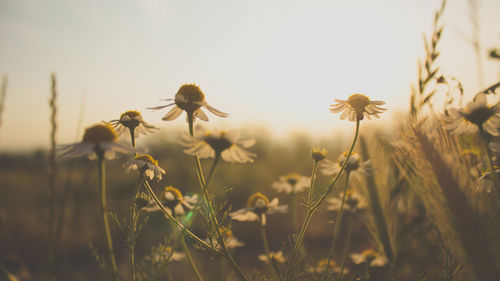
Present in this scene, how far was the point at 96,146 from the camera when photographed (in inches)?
31.8

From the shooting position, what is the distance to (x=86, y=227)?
4.00 meters

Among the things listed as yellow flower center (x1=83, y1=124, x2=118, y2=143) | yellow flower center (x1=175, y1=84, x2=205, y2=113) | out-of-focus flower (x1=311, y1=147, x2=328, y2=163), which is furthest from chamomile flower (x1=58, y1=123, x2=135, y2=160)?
out-of-focus flower (x1=311, y1=147, x2=328, y2=163)

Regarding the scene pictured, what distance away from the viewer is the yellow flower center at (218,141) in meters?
0.95

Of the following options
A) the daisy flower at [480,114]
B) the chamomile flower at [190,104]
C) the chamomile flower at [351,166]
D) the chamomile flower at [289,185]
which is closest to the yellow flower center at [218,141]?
the chamomile flower at [190,104]

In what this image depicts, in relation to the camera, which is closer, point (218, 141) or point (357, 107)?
point (218, 141)

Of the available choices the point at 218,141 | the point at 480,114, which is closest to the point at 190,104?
the point at 218,141

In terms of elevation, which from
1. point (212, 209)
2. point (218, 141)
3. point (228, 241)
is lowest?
point (228, 241)

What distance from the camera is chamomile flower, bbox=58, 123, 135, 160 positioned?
2.55 feet

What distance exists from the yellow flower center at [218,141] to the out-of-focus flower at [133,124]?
371 mm

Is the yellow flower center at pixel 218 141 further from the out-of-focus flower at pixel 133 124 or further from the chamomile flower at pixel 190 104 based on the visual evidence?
the out-of-focus flower at pixel 133 124

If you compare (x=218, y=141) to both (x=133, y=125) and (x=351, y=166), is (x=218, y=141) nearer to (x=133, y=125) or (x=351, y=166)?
(x=133, y=125)

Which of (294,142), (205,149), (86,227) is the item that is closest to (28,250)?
(86,227)

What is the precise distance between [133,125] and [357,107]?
933 mm

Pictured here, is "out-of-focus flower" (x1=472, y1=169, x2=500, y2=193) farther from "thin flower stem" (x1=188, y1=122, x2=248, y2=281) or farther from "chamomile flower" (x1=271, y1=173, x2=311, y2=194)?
"chamomile flower" (x1=271, y1=173, x2=311, y2=194)
